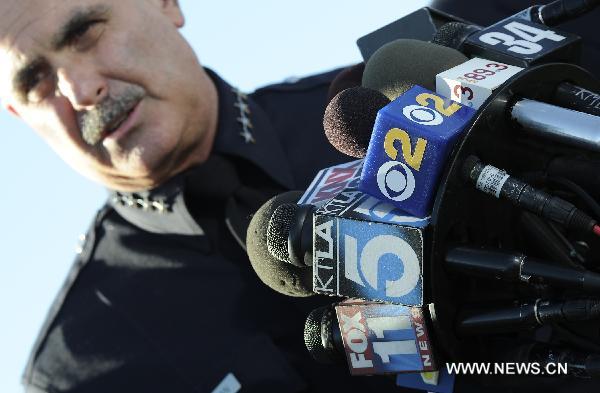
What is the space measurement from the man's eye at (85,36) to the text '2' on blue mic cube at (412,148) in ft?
4.47

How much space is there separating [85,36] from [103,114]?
25 cm

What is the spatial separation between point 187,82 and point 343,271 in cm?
141

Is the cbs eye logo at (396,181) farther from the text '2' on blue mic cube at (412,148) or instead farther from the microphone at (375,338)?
the microphone at (375,338)

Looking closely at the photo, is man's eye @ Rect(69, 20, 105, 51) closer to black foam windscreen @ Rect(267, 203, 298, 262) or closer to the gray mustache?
the gray mustache

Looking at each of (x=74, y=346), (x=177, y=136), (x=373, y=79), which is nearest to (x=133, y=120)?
(x=177, y=136)

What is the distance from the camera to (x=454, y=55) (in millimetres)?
1706

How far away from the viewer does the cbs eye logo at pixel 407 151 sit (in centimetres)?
144

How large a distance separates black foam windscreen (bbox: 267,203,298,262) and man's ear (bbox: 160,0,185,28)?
1.53m

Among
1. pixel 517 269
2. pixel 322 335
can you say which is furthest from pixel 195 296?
pixel 517 269

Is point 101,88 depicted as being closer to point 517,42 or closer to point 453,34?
point 453,34

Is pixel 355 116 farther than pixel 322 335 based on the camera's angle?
No

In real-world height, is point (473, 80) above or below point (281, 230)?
above

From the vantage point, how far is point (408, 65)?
66.6 inches

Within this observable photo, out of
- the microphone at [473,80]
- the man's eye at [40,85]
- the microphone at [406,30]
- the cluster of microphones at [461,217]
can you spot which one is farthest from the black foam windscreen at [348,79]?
the man's eye at [40,85]
